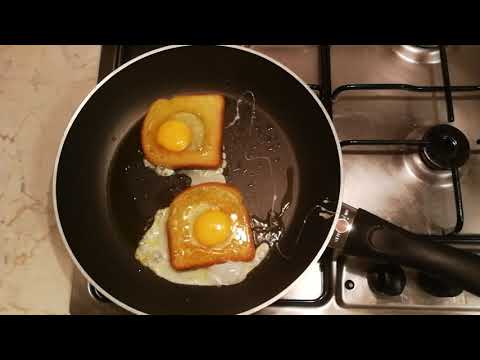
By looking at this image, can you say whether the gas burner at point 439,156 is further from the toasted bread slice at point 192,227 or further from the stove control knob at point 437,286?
the toasted bread slice at point 192,227

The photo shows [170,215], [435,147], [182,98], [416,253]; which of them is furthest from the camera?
[182,98]

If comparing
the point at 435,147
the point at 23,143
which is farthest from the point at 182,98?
the point at 435,147

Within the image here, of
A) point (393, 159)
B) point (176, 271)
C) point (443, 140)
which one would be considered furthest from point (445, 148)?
point (176, 271)

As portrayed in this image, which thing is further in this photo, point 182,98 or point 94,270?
point 182,98

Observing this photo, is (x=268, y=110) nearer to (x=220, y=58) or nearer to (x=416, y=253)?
(x=220, y=58)

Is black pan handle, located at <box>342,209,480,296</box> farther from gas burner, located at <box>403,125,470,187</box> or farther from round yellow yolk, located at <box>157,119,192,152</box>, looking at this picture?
round yellow yolk, located at <box>157,119,192,152</box>

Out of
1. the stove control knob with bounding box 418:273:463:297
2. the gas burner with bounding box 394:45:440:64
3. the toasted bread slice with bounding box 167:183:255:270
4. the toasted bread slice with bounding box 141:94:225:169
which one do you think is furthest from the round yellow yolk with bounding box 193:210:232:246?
the gas burner with bounding box 394:45:440:64

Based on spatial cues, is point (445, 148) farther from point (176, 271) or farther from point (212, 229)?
point (176, 271)

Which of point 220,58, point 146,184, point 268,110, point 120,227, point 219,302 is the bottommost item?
point 219,302

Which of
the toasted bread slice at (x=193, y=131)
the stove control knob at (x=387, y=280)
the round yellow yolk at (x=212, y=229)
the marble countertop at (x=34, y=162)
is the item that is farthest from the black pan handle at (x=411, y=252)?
the marble countertop at (x=34, y=162)
